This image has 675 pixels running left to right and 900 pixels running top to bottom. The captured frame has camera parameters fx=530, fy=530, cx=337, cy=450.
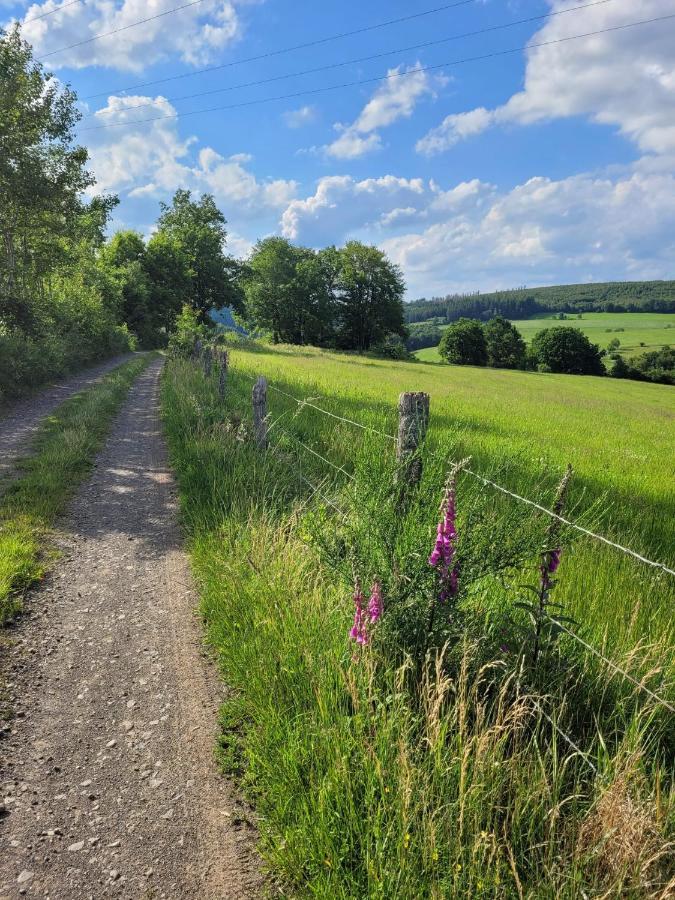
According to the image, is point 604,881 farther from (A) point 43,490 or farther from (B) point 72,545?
(A) point 43,490

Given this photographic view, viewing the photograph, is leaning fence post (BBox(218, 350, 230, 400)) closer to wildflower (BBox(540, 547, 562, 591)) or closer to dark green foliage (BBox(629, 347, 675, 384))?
wildflower (BBox(540, 547, 562, 591))

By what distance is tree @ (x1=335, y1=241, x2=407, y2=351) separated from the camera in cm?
7788

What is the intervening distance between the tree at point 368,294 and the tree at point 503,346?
2003 cm

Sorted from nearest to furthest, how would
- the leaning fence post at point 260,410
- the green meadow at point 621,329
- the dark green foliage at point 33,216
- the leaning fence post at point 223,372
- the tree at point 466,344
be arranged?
the leaning fence post at point 260,410, the leaning fence post at point 223,372, the dark green foliage at point 33,216, the tree at point 466,344, the green meadow at point 621,329

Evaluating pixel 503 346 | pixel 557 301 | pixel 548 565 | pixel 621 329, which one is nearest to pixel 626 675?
pixel 548 565

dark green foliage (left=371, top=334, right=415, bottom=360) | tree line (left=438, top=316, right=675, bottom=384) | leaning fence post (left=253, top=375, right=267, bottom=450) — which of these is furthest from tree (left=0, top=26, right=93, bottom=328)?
tree line (left=438, top=316, right=675, bottom=384)

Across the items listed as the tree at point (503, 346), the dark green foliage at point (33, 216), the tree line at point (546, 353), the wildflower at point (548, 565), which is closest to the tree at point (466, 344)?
the tree line at point (546, 353)

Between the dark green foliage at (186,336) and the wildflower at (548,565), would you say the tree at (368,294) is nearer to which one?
the dark green foliage at (186,336)

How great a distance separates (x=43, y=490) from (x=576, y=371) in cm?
8479

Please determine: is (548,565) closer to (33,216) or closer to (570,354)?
(33,216)

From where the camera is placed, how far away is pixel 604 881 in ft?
5.86

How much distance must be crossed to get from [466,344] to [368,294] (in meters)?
21.5

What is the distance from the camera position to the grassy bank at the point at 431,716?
191cm

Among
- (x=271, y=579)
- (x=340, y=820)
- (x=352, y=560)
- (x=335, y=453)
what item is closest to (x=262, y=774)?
(x=340, y=820)
